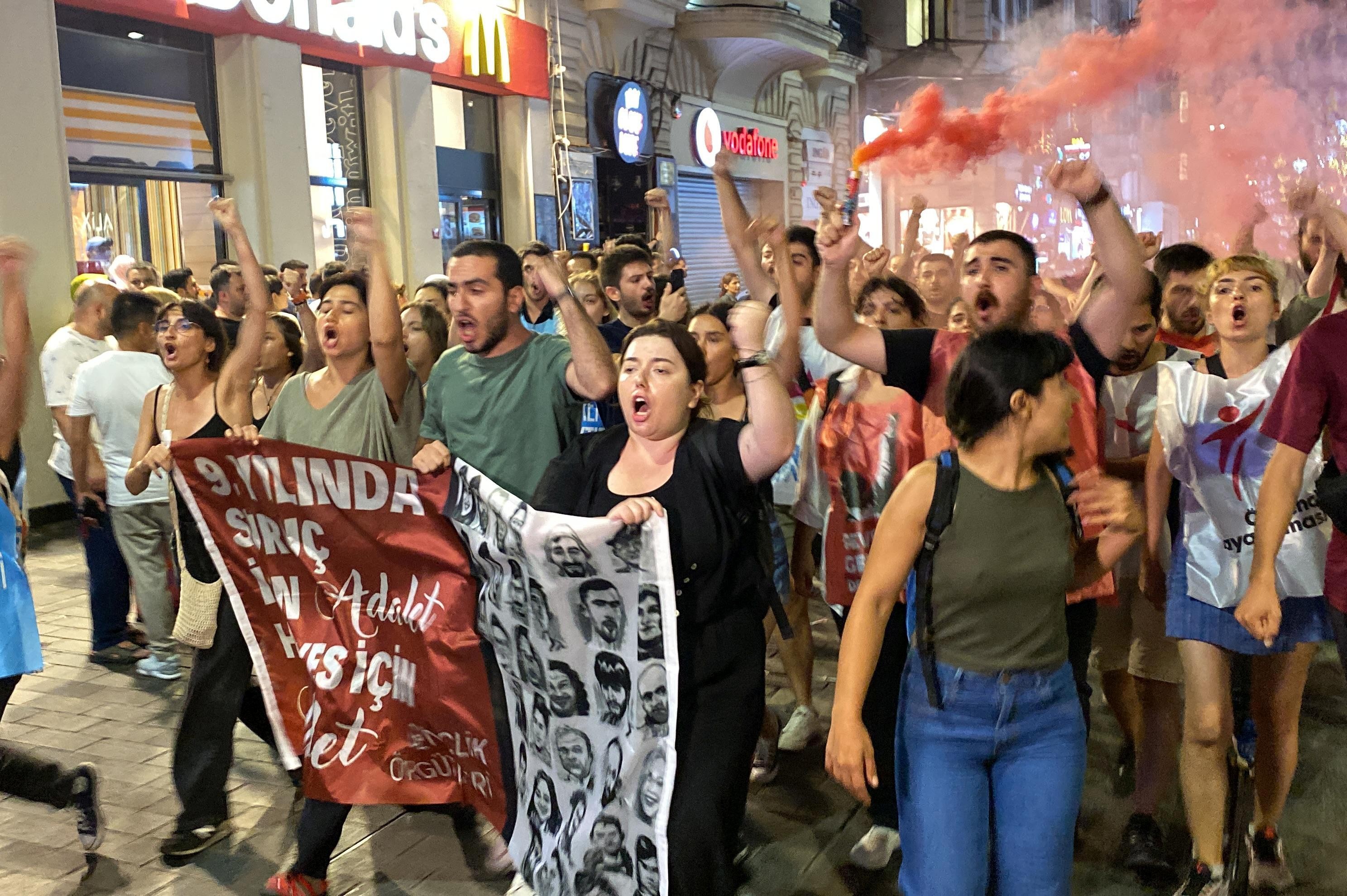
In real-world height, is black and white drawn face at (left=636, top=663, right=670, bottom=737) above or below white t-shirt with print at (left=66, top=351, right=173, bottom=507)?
below

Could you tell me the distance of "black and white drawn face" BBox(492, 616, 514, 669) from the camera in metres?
3.55

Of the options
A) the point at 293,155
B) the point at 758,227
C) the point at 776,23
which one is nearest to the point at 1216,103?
the point at 776,23

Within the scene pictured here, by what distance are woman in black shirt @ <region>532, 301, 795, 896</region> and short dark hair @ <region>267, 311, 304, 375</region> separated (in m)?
3.12

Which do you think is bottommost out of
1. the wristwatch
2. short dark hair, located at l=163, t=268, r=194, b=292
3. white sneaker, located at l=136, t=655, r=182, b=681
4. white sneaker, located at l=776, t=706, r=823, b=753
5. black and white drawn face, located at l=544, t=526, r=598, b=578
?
white sneaker, located at l=776, t=706, r=823, b=753

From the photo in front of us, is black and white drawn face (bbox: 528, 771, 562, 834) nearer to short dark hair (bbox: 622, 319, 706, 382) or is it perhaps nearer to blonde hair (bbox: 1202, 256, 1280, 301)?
short dark hair (bbox: 622, 319, 706, 382)

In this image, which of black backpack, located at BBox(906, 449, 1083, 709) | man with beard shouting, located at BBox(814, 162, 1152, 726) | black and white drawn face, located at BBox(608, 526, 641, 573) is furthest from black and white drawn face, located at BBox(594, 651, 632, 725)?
man with beard shouting, located at BBox(814, 162, 1152, 726)

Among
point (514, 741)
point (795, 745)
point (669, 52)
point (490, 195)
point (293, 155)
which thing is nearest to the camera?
point (514, 741)

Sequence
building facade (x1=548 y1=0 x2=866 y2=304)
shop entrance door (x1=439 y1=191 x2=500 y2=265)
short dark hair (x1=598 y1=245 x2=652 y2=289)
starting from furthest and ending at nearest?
building facade (x1=548 y1=0 x2=866 y2=304) < shop entrance door (x1=439 y1=191 x2=500 y2=265) < short dark hair (x1=598 y1=245 x2=652 y2=289)

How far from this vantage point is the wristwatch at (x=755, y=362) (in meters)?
3.20

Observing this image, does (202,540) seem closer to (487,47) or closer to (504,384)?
(504,384)

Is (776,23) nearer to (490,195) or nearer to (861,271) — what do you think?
(490,195)

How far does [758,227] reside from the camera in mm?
5219

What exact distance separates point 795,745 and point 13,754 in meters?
3.00

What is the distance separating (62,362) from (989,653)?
7052mm
